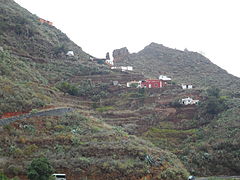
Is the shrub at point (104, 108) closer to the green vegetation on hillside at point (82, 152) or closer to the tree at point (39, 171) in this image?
the green vegetation on hillside at point (82, 152)

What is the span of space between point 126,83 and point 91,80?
607cm

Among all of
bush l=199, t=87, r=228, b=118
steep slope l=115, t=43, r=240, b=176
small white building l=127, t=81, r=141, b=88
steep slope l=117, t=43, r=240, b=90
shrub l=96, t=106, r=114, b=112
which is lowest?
steep slope l=115, t=43, r=240, b=176

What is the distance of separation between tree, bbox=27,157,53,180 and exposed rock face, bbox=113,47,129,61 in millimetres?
57488

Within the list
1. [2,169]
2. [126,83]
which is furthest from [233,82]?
[2,169]

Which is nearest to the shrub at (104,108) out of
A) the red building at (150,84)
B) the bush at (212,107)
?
the red building at (150,84)

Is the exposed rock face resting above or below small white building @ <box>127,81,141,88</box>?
above

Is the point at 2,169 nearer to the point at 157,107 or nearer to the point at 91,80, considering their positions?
the point at 157,107

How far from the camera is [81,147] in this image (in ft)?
50.7

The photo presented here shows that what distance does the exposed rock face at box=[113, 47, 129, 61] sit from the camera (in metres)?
69.1

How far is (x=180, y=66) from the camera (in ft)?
214

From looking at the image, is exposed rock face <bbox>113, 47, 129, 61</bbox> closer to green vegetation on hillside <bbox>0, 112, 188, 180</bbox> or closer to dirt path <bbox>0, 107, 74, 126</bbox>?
dirt path <bbox>0, 107, 74, 126</bbox>

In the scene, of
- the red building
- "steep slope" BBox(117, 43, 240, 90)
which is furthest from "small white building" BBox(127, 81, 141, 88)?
"steep slope" BBox(117, 43, 240, 90)

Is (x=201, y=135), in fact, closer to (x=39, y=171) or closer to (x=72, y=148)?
(x=72, y=148)

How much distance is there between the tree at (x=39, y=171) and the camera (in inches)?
440
